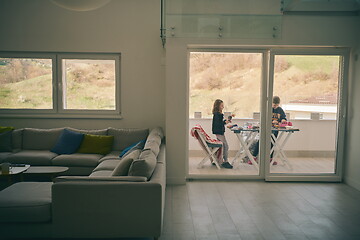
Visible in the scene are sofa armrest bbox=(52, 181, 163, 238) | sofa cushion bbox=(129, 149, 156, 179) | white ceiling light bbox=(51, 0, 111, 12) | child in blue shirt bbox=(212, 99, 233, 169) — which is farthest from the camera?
child in blue shirt bbox=(212, 99, 233, 169)

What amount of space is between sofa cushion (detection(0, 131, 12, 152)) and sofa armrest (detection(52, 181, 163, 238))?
9.72 feet

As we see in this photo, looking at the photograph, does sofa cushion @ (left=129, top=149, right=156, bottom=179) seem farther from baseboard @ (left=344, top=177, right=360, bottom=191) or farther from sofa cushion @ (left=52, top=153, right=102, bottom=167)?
baseboard @ (left=344, top=177, right=360, bottom=191)

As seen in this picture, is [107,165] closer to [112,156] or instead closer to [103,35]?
[112,156]

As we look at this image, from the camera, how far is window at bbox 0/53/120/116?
6.21 m

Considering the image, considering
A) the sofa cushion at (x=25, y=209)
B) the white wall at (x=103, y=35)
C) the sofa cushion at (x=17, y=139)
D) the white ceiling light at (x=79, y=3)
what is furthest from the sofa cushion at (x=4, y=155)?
the white ceiling light at (x=79, y=3)

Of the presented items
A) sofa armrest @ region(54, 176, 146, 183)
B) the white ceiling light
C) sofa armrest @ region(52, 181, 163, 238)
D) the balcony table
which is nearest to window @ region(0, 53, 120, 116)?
the balcony table

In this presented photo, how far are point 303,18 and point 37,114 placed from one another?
481 cm

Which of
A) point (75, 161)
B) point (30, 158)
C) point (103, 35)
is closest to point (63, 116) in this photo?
point (30, 158)

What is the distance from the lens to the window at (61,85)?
6.21 m

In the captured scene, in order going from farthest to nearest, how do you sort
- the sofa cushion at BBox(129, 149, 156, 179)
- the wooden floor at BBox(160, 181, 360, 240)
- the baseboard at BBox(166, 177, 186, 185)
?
the baseboard at BBox(166, 177, 186, 185) < the wooden floor at BBox(160, 181, 360, 240) < the sofa cushion at BBox(129, 149, 156, 179)

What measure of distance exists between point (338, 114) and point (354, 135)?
0.44 m

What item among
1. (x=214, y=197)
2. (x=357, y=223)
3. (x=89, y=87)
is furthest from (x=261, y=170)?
(x=89, y=87)

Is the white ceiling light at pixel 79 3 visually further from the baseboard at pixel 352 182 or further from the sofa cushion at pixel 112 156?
the baseboard at pixel 352 182

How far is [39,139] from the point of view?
19.2 ft
